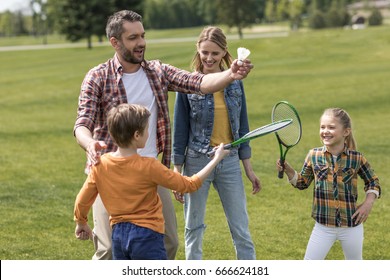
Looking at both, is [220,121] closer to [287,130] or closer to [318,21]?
[287,130]

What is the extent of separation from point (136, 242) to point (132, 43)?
1.53 metres

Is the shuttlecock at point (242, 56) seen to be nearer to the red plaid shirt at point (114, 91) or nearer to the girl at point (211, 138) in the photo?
the red plaid shirt at point (114, 91)

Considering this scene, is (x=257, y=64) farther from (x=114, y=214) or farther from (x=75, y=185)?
(x=114, y=214)

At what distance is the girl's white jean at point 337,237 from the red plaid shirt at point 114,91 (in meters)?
1.41

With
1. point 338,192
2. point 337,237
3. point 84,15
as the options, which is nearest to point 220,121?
point 338,192

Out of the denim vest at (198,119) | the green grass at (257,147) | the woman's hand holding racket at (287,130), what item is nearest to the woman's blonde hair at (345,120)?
the woman's hand holding racket at (287,130)

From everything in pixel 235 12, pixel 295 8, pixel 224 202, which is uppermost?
pixel 224 202

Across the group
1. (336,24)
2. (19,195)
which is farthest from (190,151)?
(336,24)

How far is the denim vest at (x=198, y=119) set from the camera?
237 inches

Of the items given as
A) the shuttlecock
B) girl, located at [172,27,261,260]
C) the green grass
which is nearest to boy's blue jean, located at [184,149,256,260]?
girl, located at [172,27,261,260]

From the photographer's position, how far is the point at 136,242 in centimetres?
489

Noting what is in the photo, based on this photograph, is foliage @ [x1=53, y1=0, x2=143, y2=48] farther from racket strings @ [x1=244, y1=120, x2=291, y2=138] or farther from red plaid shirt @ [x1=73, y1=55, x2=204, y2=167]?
racket strings @ [x1=244, y1=120, x2=291, y2=138]

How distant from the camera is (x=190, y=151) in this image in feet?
20.1

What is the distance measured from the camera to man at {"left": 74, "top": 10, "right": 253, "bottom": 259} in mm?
5355
